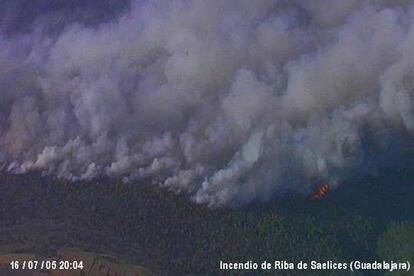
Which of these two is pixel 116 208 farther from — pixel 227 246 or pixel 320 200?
pixel 320 200

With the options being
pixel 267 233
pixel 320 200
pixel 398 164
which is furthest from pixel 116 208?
pixel 398 164

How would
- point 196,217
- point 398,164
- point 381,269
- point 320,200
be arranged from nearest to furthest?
point 381,269, point 196,217, point 320,200, point 398,164

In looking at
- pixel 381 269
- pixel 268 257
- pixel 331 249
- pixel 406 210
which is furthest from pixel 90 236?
pixel 406 210

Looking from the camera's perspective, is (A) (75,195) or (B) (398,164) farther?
(B) (398,164)

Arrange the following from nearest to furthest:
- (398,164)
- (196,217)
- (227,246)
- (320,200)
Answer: (227,246)
(196,217)
(320,200)
(398,164)

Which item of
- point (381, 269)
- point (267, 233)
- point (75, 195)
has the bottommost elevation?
point (381, 269)

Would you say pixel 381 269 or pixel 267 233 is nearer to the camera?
pixel 381 269

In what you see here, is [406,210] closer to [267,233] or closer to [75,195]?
[267,233]

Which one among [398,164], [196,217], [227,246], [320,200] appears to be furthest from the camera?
[398,164]

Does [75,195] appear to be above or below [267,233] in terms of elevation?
above
